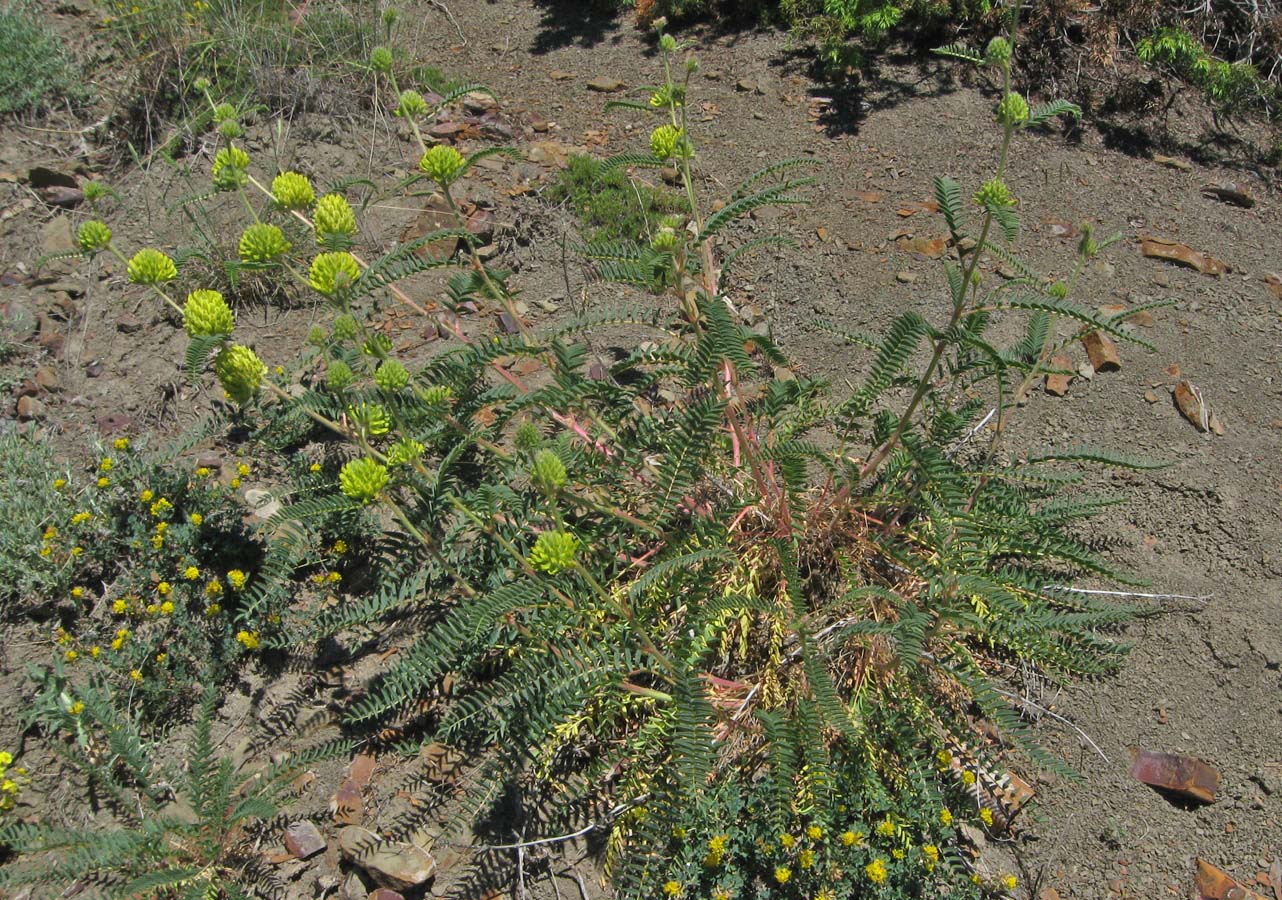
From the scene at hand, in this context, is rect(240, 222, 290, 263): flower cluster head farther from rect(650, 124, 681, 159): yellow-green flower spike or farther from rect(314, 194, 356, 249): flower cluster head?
rect(650, 124, 681, 159): yellow-green flower spike

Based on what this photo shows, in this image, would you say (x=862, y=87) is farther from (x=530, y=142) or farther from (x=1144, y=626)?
(x=1144, y=626)

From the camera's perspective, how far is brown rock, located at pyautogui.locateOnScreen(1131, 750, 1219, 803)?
7.91 ft

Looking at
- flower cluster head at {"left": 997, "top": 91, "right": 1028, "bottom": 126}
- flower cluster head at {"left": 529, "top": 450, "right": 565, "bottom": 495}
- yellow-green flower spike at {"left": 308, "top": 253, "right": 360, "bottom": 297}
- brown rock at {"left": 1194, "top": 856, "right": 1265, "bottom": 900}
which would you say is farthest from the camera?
brown rock at {"left": 1194, "top": 856, "right": 1265, "bottom": 900}

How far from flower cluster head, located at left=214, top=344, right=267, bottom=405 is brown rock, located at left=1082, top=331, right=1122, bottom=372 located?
2923mm

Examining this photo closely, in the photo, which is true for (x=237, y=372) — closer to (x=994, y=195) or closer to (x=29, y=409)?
(x=994, y=195)

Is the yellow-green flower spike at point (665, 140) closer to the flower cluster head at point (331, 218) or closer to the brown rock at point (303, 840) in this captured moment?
the flower cluster head at point (331, 218)

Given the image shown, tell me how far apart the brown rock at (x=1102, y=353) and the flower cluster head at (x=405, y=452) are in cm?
257

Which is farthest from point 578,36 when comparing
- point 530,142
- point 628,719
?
point 628,719

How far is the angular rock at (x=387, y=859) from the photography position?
7.84 ft

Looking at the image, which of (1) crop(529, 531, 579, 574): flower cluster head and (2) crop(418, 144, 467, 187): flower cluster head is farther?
(2) crop(418, 144, 467, 187): flower cluster head

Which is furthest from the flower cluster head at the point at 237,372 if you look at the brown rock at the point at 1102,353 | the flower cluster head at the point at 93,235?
the brown rock at the point at 1102,353

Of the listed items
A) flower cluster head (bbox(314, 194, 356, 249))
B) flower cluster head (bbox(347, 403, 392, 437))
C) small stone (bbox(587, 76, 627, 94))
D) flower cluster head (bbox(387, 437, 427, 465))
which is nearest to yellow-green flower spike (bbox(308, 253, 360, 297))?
flower cluster head (bbox(314, 194, 356, 249))

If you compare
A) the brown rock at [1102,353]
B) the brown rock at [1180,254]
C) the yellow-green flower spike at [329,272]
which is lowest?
the brown rock at [1102,353]

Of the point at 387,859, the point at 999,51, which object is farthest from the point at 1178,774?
the point at 387,859
